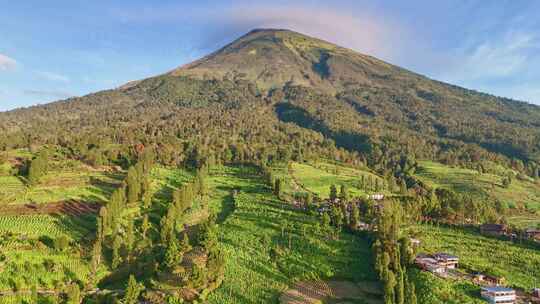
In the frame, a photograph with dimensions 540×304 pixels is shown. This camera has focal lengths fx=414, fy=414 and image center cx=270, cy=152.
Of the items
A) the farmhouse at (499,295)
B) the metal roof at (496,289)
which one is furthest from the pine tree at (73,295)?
the metal roof at (496,289)

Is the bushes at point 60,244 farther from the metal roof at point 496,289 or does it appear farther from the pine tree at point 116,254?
the metal roof at point 496,289

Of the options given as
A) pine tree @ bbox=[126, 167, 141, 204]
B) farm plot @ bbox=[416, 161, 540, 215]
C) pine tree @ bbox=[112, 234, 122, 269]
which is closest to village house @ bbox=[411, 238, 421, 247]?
pine tree @ bbox=[112, 234, 122, 269]

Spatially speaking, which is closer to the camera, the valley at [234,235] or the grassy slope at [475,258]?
the grassy slope at [475,258]

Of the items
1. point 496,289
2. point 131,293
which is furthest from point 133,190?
point 496,289

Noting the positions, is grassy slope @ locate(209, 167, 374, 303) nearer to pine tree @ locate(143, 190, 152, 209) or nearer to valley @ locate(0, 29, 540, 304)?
valley @ locate(0, 29, 540, 304)

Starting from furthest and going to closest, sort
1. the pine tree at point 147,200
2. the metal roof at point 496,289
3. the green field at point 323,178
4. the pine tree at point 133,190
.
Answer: the green field at point 323,178, the pine tree at point 147,200, the pine tree at point 133,190, the metal roof at point 496,289

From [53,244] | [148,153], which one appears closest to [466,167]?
[148,153]

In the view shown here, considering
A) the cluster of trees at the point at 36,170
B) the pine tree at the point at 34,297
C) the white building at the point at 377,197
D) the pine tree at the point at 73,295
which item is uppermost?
the cluster of trees at the point at 36,170

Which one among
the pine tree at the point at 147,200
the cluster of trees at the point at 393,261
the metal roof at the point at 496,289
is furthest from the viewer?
the pine tree at the point at 147,200
